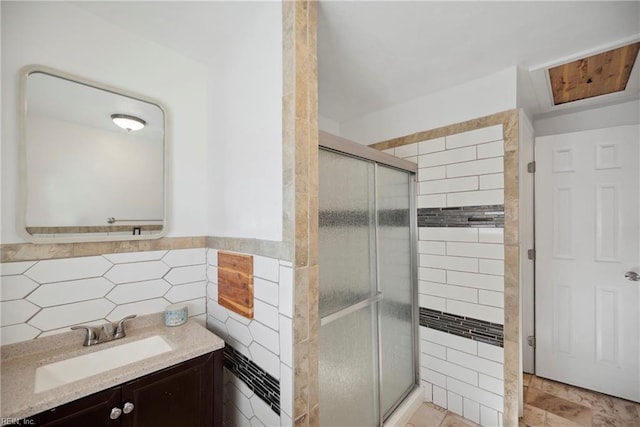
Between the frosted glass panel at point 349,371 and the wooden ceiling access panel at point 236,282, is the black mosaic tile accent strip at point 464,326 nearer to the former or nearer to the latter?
the frosted glass panel at point 349,371

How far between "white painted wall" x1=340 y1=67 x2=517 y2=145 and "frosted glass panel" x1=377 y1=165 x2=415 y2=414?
16.6 inches

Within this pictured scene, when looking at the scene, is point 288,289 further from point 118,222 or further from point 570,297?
point 570,297

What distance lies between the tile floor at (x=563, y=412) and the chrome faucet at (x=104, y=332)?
174 cm

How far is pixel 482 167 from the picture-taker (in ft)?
5.27

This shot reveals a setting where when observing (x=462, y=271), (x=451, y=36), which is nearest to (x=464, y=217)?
(x=462, y=271)

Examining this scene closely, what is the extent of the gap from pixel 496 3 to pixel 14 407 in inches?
86.1

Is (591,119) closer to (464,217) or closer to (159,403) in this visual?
(464,217)

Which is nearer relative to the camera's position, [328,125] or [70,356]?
[70,356]

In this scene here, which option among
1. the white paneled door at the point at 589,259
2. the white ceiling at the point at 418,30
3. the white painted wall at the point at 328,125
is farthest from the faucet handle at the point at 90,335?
the white paneled door at the point at 589,259

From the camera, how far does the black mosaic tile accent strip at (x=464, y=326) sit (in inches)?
60.7

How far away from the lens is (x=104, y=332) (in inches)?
45.4

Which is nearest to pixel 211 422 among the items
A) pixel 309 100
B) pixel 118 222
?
pixel 118 222

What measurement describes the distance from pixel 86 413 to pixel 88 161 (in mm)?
989

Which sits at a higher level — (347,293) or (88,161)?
(88,161)
